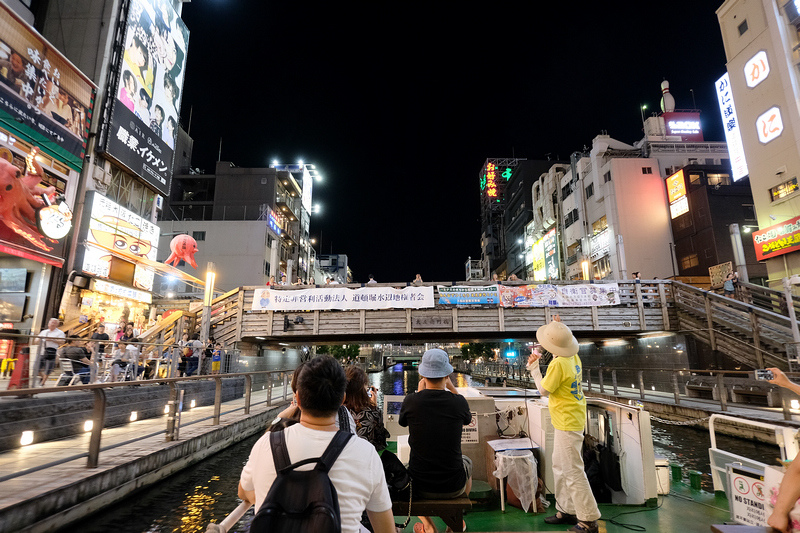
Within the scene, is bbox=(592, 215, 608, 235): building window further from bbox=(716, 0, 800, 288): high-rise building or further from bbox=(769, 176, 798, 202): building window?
bbox=(769, 176, 798, 202): building window

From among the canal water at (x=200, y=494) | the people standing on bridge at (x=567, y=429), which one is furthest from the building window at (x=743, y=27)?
the people standing on bridge at (x=567, y=429)

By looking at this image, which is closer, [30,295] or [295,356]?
[30,295]

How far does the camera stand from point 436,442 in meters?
3.68

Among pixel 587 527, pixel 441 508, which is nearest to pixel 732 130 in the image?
pixel 587 527

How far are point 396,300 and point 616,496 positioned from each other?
15064 millimetres

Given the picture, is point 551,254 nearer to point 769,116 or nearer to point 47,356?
point 769,116

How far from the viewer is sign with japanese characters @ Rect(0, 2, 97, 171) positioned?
1482cm

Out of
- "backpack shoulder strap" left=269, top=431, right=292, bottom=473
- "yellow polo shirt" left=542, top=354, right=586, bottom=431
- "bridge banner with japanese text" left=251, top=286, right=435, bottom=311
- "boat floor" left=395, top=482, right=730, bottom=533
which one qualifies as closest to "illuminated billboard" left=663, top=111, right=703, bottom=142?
"bridge banner with japanese text" left=251, top=286, right=435, bottom=311

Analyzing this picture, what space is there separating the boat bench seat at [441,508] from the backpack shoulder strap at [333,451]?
1.92 m

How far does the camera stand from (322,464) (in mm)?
1753

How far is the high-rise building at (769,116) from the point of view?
20891mm

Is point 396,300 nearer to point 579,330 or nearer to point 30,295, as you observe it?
point 579,330

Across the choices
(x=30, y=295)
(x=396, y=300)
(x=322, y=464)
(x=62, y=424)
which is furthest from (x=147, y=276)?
(x=322, y=464)

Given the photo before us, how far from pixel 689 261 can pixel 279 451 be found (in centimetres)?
3678
